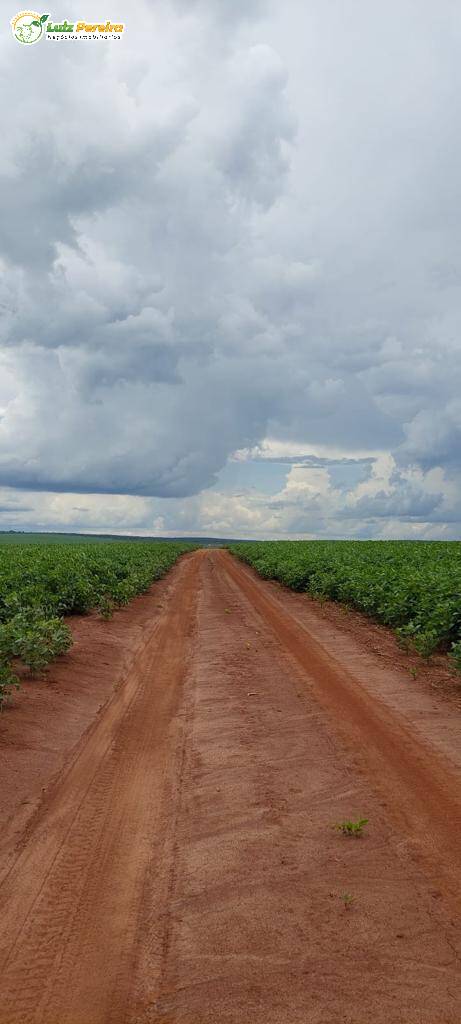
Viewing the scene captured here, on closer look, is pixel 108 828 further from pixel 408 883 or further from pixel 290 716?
pixel 290 716

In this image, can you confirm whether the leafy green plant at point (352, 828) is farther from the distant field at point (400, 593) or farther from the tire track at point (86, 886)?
the distant field at point (400, 593)

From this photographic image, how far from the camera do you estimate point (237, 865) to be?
5148 mm

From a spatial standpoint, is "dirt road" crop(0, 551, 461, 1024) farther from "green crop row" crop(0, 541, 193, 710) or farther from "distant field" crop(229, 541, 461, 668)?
"distant field" crop(229, 541, 461, 668)

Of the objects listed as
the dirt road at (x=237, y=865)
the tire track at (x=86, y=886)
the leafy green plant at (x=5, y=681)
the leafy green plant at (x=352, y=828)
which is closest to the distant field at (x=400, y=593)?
the dirt road at (x=237, y=865)

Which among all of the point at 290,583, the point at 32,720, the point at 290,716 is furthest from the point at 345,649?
the point at 290,583

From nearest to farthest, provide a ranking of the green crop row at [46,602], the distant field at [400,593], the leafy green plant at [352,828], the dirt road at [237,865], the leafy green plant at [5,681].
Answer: the dirt road at [237,865]
the leafy green plant at [352,828]
the leafy green plant at [5,681]
the green crop row at [46,602]
the distant field at [400,593]

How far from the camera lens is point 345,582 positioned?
23.1m

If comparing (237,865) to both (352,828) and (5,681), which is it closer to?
(352,828)

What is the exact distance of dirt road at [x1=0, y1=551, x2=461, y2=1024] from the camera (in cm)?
376

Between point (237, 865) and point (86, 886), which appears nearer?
point (86, 886)

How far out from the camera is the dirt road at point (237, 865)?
3.76 m

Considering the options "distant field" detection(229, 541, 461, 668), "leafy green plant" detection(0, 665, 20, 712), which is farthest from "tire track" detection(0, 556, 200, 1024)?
"distant field" detection(229, 541, 461, 668)

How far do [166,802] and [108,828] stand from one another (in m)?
0.75

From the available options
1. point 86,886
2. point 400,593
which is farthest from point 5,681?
point 400,593
